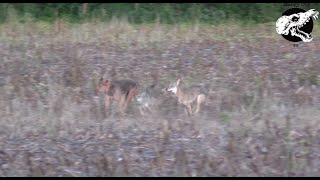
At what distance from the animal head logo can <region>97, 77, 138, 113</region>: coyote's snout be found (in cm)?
419

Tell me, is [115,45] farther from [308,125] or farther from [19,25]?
[308,125]

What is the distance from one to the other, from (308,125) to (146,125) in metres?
2.48

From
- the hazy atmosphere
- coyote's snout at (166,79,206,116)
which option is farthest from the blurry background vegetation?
coyote's snout at (166,79,206,116)

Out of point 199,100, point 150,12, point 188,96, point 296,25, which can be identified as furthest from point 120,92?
point 150,12

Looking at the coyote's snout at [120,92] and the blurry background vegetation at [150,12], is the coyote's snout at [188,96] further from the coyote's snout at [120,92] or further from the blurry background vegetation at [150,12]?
the blurry background vegetation at [150,12]

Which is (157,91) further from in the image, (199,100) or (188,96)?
(199,100)

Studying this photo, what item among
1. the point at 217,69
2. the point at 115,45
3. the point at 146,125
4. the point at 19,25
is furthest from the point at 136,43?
the point at 146,125

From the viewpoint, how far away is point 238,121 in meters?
9.22

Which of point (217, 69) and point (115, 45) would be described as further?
point (115, 45)

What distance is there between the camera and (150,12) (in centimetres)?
1525

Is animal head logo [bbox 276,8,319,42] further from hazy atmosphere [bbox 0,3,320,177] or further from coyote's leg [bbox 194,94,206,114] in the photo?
coyote's leg [bbox 194,94,206,114]

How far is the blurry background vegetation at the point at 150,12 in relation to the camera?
14938 mm

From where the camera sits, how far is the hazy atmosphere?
27.2 ft

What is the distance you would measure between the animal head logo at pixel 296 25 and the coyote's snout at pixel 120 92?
4191 millimetres
